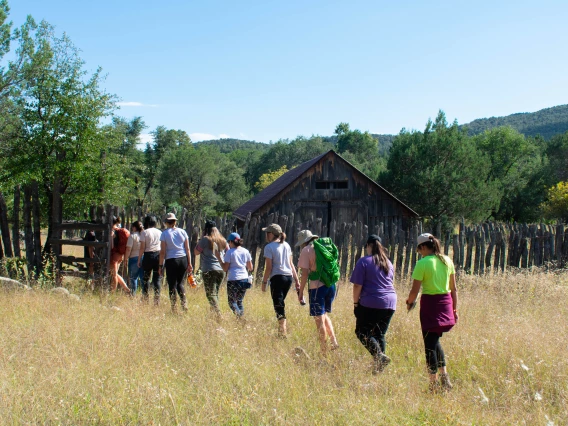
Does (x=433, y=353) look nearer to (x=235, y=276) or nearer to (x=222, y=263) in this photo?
(x=235, y=276)

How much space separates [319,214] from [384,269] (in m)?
15.1

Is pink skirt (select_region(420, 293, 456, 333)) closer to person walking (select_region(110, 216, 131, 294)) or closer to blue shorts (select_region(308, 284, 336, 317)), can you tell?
blue shorts (select_region(308, 284, 336, 317))

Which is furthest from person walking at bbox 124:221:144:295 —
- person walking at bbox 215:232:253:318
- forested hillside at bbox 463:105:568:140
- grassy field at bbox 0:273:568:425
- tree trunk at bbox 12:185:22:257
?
forested hillside at bbox 463:105:568:140

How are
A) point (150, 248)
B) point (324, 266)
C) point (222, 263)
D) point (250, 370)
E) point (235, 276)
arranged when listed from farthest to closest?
point (150, 248) < point (222, 263) < point (235, 276) < point (324, 266) < point (250, 370)

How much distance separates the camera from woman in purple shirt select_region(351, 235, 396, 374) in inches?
190

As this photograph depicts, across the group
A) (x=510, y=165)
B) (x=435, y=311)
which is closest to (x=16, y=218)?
(x=435, y=311)

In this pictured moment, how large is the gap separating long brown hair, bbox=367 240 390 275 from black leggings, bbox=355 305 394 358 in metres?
0.45

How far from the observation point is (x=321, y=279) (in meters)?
5.55

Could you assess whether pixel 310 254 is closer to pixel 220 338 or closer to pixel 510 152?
pixel 220 338

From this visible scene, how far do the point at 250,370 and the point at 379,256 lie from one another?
1.78m

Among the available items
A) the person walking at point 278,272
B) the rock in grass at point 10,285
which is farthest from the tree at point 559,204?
the rock in grass at point 10,285

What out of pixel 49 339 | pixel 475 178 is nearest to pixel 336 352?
pixel 49 339

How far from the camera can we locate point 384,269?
4.90m

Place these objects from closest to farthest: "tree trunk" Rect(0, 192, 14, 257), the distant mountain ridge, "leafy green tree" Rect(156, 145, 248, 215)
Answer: "tree trunk" Rect(0, 192, 14, 257) < "leafy green tree" Rect(156, 145, 248, 215) < the distant mountain ridge
